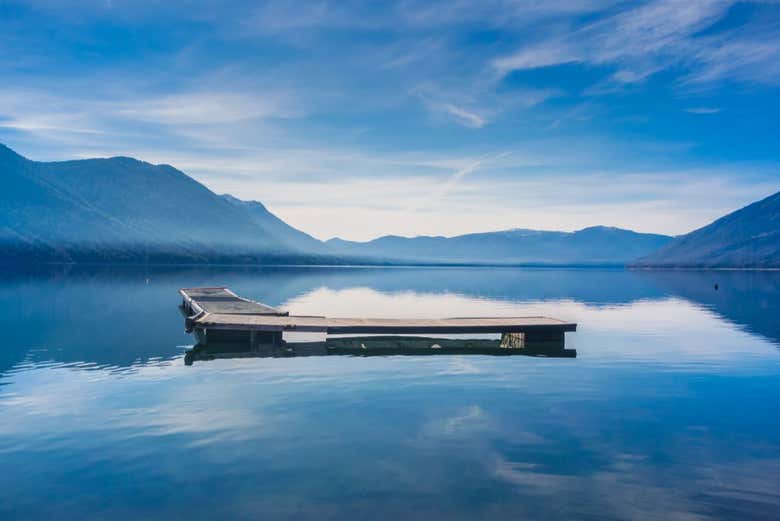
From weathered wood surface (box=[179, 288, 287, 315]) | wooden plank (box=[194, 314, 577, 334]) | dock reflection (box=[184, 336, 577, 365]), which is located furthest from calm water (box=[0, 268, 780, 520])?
weathered wood surface (box=[179, 288, 287, 315])

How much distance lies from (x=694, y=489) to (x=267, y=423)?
10.9 m

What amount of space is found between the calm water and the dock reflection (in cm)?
130

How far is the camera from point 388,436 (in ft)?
50.6

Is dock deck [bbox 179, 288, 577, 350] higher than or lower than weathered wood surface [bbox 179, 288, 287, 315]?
lower

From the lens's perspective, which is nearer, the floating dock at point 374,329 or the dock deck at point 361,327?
the dock deck at point 361,327

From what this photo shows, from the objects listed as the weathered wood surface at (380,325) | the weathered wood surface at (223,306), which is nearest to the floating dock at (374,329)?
the weathered wood surface at (380,325)

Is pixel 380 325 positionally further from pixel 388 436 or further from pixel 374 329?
pixel 388 436

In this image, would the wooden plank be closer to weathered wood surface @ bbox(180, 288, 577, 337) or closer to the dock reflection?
weathered wood surface @ bbox(180, 288, 577, 337)

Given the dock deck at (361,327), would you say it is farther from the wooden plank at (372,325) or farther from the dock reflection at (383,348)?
the dock reflection at (383,348)

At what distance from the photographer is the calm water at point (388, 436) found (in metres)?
11.2

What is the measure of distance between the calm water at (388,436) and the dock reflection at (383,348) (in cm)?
130

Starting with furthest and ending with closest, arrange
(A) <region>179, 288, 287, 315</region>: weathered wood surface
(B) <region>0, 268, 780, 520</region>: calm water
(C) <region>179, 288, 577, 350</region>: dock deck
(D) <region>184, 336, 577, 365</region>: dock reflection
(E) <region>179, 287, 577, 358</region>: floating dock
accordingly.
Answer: (A) <region>179, 288, 287, 315</region>: weathered wood surface < (E) <region>179, 287, 577, 358</region>: floating dock < (C) <region>179, 288, 577, 350</region>: dock deck < (D) <region>184, 336, 577, 365</region>: dock reflection < (B) <region>0, 268, 780, 520</region>: calm water

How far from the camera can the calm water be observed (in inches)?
442

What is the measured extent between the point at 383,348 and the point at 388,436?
50.1 feet
